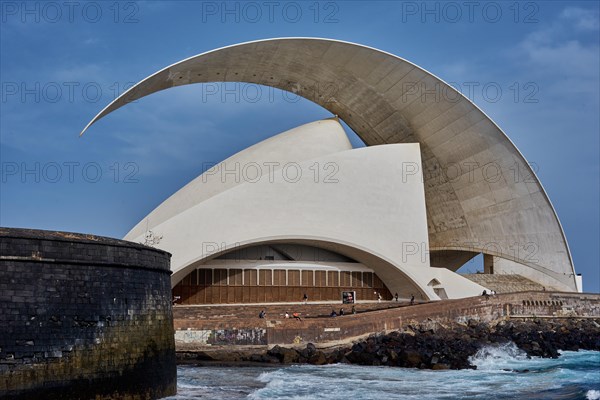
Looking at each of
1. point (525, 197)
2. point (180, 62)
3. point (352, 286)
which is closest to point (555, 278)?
point (525, 197)

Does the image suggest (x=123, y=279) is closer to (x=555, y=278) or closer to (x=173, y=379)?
(x=173, y=379)

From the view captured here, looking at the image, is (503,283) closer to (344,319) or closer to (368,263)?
(368,263)

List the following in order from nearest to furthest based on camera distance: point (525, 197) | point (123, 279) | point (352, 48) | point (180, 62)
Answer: point (123, 279)
point (180, 62)
point (352, 48)
point (525, 197)

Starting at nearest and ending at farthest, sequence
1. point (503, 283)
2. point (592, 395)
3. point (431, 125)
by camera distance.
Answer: point (592, 395)
point (431, 125)
point (503, 283)

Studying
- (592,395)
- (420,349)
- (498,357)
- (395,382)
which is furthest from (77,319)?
(498,357)

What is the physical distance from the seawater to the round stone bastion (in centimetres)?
143

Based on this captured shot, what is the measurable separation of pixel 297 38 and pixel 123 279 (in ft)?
50.8

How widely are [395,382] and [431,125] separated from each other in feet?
48.9

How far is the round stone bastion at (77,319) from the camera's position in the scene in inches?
423

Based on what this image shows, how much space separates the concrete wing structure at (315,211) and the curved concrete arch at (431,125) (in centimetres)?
137

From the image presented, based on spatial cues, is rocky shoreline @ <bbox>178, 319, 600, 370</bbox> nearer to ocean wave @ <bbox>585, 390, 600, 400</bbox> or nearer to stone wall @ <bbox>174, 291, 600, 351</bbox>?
stone wall @ <bbox>174, 291, 600, 351</bbox>

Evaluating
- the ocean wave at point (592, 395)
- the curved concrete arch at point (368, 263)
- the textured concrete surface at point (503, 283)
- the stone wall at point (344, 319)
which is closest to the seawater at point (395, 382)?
the ocean wave at point (592, 395)

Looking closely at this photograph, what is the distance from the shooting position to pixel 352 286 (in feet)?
92.5

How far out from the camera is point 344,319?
72.4 feet
